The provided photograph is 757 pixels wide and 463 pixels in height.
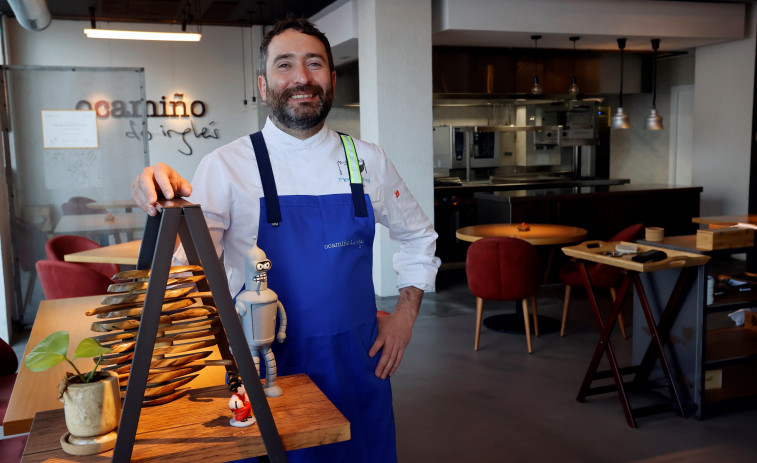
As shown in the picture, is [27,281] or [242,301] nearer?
[242,301]

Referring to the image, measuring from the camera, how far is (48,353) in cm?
118

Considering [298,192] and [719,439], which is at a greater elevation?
[298,192]

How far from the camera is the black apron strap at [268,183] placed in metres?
1.73

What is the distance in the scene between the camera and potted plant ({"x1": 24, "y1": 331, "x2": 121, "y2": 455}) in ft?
3.86

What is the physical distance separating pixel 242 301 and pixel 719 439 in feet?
10.2

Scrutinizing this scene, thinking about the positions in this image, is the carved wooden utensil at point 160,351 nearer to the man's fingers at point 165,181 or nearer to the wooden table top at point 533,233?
the man's fingers at point 165,181

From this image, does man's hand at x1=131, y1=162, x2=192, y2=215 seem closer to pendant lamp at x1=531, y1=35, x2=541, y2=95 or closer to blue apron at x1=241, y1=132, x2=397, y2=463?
blue apron at x1=241, y1=132, x2=397, y2=463

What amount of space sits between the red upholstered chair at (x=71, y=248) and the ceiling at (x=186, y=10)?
4.05 meters

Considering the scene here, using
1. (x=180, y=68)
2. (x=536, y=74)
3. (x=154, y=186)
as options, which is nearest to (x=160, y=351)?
(x=154, y=186)

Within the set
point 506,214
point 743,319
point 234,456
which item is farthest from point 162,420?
point 506,214

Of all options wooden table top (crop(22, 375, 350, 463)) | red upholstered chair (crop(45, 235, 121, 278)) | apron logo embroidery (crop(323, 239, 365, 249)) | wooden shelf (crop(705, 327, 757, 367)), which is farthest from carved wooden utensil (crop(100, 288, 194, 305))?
red upholstered chair (crop(45, 235, 121, 278))

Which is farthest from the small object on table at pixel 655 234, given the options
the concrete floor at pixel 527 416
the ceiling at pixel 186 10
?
the ceiling at pixel 186 10

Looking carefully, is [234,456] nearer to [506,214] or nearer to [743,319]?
[743,319]

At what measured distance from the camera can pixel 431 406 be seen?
13.1 feet
